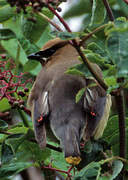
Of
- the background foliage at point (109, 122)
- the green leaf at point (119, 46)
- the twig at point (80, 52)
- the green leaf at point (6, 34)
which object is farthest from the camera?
the green leaf at point (6, 34)

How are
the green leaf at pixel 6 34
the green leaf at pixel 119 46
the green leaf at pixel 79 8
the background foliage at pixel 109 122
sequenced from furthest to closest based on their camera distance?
the green leaf at pixel 79 8 < the green leaf at pixel 6 34 < the background foliage at pixel 109 122 < the green leaf at pixel 119 46

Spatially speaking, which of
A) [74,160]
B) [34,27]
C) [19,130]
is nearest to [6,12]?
[34,27]

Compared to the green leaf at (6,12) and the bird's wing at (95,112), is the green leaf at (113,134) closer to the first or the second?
the bird's wing at (95,112)

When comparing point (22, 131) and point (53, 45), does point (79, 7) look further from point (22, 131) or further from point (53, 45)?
point (22, 131)

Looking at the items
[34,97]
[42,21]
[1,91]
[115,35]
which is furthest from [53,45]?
[115,35]

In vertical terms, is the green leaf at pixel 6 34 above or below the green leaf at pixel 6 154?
above

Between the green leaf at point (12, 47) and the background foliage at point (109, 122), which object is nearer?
the background foliage at point (109, 122)

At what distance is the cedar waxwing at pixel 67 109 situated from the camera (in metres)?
3.67

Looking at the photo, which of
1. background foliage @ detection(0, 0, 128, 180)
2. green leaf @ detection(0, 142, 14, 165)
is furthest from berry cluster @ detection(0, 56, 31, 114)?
green leaf @ detection(0, 142, 14, 165)

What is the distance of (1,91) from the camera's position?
11.6 ft

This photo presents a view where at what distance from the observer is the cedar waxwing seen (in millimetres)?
3668

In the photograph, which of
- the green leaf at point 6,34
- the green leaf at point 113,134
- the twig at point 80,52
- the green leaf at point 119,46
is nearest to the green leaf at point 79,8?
the green leaf at point 113,134

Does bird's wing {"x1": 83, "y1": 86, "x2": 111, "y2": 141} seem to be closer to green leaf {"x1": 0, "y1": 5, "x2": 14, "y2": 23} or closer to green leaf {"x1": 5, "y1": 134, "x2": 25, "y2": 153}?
green leaf {"x1": 5, "y1": 134, "x2": 25, "y2": 153}

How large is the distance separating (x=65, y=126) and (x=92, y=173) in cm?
96
